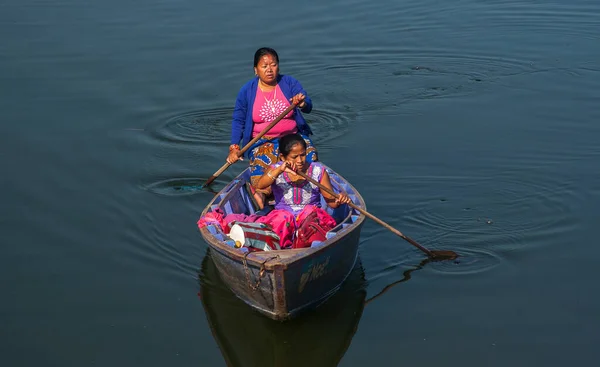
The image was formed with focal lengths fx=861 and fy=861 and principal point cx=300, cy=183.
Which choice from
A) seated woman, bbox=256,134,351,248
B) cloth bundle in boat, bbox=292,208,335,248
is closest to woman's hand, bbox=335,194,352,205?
seated woman, bbox=256,134,351,248

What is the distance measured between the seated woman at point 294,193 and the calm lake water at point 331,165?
26.7 inches

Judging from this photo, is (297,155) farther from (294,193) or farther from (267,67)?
(267,67)

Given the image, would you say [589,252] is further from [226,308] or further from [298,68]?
[298,68]

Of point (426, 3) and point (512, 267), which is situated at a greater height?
point (426, 3)

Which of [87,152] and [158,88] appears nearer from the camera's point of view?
[87,152]

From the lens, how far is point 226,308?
273 inches

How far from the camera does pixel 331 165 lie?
9539 mm

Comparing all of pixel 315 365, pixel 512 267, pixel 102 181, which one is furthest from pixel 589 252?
pixel 102 181

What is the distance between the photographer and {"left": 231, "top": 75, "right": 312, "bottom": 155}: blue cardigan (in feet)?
25.8

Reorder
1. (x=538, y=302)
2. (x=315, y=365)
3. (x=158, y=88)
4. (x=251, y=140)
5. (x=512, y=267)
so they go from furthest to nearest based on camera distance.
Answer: (x=158, y=88) < (x=251, y=140) < (x=512, y=267) < (x=538, y=302) < (x=315, y=365)

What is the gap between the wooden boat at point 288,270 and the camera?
601cm

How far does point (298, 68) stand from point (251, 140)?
4.85 m

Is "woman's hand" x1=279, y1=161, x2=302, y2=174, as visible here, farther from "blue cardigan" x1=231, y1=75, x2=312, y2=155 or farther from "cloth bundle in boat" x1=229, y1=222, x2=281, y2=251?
"blue cardigan" x1=231, y1=75, x2=312, y2=155

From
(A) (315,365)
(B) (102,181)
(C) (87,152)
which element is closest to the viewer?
(A) (315,365)
